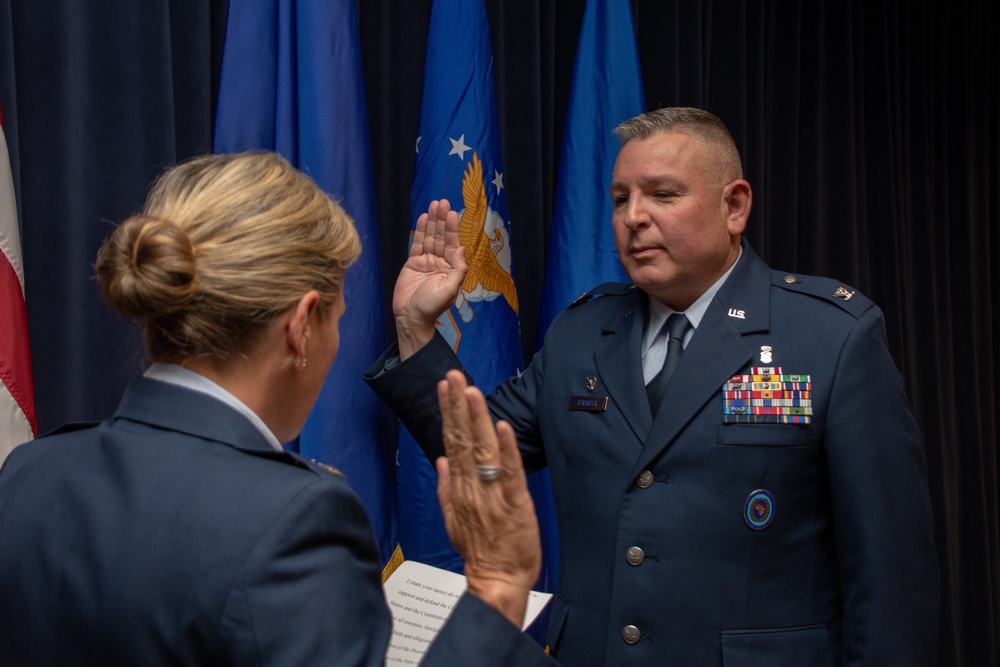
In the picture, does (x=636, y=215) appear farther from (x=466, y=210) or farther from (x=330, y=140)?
(x=330, y=140)

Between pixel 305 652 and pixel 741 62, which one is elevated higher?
pixel 741 62

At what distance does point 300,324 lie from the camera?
99 cm

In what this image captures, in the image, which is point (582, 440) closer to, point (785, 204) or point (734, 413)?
point (734, 413)

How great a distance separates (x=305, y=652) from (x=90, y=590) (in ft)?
0.73

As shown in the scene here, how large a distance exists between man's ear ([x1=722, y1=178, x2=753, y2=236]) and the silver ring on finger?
1055mm

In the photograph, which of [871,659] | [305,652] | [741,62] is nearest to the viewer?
[305,652]

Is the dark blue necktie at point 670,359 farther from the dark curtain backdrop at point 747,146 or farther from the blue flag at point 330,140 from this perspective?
the dark curtain backdrop at point 747,146

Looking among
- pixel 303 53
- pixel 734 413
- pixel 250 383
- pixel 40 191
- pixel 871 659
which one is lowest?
pixel 871 659

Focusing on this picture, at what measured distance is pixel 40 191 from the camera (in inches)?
76.5

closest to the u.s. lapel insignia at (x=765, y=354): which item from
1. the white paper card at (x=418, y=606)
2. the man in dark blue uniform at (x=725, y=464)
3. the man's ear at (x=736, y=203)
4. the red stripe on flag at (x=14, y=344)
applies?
the man in dark blue uniform at (x=725, y=464)

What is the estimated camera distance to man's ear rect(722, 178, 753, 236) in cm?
183

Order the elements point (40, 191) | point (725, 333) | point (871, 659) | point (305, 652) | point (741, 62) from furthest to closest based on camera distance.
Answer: point (741, 62) < point (40, 191) < point (725, 333) < point (871, 659) < point (305, 652)

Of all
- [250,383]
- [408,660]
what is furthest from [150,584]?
[408,660]

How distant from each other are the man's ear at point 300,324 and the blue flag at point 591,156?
145 cm
